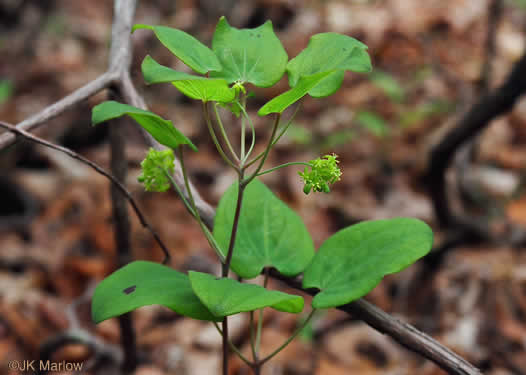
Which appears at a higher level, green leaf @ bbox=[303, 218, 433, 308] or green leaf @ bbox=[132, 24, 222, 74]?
green leaf @ bbox=[132, 24, 222, 74]

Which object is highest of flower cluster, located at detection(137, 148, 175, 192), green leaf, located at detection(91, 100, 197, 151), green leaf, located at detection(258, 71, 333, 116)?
green leaf, located at detection(91, 100, 197, 151)

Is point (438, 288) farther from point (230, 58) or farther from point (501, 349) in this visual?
point (230, 58)

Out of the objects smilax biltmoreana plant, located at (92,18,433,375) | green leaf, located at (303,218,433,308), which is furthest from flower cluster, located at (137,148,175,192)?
green leaf, located at (303,218,433,308)

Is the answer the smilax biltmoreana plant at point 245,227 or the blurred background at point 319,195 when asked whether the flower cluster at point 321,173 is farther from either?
the blurred background at point 319,195

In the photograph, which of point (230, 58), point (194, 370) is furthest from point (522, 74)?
point (194, 370)

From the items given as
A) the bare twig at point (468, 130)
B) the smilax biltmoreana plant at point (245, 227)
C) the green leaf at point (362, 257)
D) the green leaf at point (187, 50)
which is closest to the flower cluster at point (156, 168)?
the smilax biltmoreana plant at point (245, 227)

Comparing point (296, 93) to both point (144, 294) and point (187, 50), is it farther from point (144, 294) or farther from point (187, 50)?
point (144, 294)

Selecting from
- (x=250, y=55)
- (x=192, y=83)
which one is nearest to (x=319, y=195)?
(x=250, y=55)

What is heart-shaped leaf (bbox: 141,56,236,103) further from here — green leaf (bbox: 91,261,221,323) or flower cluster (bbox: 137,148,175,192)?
green leaf (bbox: 91,261,221,323)
